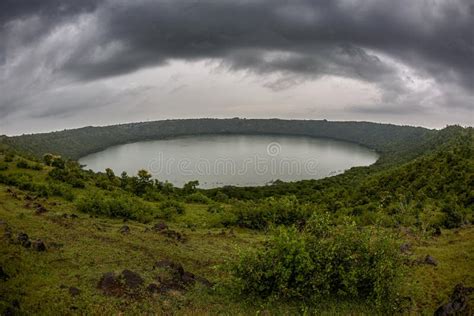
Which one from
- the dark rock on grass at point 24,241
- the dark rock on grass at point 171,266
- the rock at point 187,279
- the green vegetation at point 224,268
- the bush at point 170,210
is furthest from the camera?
the bush at point 170,210

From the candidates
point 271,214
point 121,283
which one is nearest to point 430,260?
point 121,283

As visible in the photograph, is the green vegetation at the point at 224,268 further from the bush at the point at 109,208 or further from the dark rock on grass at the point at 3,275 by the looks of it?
the bush at the point at 109,208

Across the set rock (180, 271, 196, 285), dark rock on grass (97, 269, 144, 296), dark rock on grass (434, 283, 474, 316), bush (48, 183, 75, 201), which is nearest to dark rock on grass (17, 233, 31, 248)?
dark rock on grass (97, 269, 144, 296)

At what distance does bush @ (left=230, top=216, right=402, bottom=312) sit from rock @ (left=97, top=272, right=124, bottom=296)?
11.0ft

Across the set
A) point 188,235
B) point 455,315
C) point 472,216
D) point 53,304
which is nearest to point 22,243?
point 53,304

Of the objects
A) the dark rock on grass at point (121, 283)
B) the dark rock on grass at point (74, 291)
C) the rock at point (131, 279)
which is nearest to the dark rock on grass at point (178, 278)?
the rock at point (131, 279)

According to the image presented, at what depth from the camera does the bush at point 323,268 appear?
34.2ft

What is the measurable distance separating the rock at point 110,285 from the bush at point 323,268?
3349 mm

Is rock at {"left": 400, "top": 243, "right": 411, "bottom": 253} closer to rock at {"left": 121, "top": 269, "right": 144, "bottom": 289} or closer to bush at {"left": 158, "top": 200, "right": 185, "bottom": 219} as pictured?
rock at {"left": 121, "top": 269, "right": 144, "bottom": 289}

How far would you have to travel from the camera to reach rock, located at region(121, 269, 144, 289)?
10.7 m

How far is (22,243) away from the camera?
43.3 feet

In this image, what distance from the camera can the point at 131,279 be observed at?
1097cm

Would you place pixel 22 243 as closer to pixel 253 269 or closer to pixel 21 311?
pixel 21 311

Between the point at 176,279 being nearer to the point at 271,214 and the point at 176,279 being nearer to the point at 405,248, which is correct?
the point at 405,248
